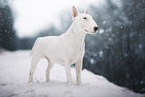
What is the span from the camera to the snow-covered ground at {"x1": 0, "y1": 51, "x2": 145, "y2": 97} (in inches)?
52.3

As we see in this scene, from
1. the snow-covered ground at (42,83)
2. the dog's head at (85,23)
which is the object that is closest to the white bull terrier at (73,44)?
the dog's head at (85,23)

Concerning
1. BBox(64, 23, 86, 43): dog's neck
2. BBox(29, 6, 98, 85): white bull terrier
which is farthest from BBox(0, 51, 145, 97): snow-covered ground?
BBox(64, 23, 86, 43): dog's neck

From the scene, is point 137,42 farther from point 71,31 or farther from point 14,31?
point 14,31

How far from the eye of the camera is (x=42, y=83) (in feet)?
5.48

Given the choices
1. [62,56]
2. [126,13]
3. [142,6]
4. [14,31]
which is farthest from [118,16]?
[14,31]

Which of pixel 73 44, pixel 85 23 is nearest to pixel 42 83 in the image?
pixel 73 44

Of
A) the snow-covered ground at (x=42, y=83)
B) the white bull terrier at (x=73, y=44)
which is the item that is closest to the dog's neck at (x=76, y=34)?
the white bull terrier at (x=73, y=44)

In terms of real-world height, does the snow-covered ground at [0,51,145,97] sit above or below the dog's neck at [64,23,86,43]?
below

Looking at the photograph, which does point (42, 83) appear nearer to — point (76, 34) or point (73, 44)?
point (73, 44)

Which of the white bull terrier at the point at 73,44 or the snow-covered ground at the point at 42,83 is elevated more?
the white bull terrier at the point at 73,44

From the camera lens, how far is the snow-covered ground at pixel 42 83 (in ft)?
4.36

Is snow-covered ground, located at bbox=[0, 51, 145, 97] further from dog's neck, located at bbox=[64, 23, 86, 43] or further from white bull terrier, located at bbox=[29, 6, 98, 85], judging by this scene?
dog's neck, located at bbox=[64, 23, 86, 43]

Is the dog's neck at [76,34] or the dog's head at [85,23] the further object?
the dog's neck at [76,34]

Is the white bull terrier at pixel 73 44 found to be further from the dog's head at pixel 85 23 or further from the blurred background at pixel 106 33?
the blurred background at pixel 106 33
